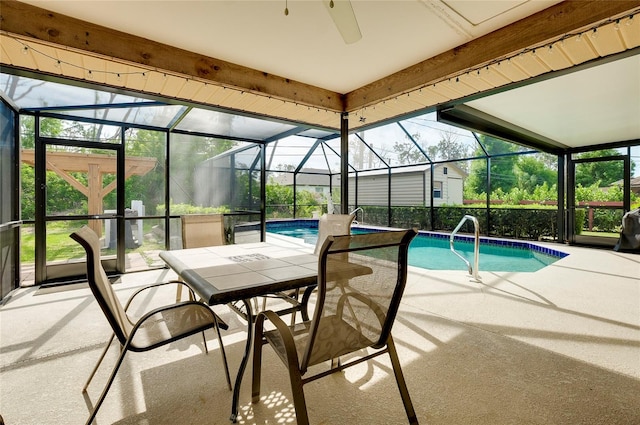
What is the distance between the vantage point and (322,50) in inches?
119

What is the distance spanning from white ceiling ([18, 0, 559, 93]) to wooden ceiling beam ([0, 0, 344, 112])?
7 centimetres

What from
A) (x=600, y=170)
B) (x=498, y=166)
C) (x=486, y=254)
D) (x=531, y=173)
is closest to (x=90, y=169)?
(x=486, y=254)

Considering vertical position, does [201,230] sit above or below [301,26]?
below

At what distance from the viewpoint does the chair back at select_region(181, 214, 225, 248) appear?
3.41 metres

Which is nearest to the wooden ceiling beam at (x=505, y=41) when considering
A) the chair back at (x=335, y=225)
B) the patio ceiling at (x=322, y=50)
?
the patio ceiling at (x=322, y=50)

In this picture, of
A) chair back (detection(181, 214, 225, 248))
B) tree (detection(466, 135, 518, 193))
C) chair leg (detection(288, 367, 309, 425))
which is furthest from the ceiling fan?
tree (detection(466, 135, 518, 193))

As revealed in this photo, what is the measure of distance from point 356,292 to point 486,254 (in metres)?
7.43

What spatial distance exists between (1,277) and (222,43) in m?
3.57

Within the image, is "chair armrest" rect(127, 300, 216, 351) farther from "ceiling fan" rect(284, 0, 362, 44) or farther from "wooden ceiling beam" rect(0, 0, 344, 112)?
"wooden ceiling beam" rect(0, 0, 344, 112)

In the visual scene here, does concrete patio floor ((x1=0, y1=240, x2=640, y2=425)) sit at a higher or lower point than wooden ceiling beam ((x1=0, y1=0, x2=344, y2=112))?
lower

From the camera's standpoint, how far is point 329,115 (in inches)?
173

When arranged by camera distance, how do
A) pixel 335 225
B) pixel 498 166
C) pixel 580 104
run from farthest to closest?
pixel 498 166 → pixel 580 104 → pixel 335 225

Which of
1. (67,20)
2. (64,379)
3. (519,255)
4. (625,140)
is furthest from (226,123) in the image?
(625,140)

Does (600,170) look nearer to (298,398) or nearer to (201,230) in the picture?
(201,230)
